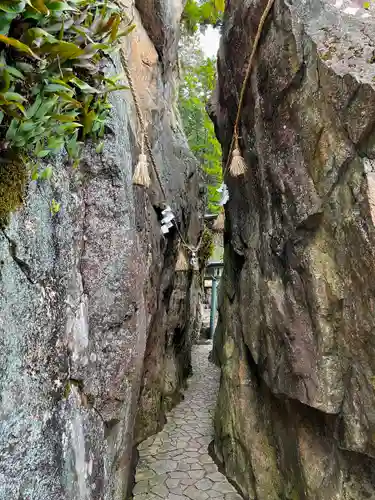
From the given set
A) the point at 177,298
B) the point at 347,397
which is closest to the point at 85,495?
the point at 347,397

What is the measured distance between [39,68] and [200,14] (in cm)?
862

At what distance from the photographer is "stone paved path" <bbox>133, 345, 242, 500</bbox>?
464 centimetres

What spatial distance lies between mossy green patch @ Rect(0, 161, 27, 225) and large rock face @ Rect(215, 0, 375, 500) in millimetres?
2474

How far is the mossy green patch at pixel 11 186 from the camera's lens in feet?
6.51

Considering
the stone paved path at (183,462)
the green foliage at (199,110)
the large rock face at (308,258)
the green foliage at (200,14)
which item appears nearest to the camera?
the large rock face at (308,258)

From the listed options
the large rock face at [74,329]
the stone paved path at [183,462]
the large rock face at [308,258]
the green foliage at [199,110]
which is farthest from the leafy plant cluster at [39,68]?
the green foliage at [199,110]

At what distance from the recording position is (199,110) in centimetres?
1473

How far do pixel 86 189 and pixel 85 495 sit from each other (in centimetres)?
233

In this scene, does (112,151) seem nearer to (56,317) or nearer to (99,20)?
(99,20)

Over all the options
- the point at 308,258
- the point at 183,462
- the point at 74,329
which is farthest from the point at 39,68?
the point at 183,462

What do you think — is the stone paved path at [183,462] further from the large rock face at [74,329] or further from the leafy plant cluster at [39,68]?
the leafy plant cluster at [39,68]

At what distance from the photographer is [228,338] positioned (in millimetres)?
5977

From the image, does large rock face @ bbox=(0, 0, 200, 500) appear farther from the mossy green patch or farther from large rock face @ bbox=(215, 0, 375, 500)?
large rock face @ bbox=(215, 0, 375, 500)

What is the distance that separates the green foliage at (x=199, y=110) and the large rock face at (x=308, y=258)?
792cm
